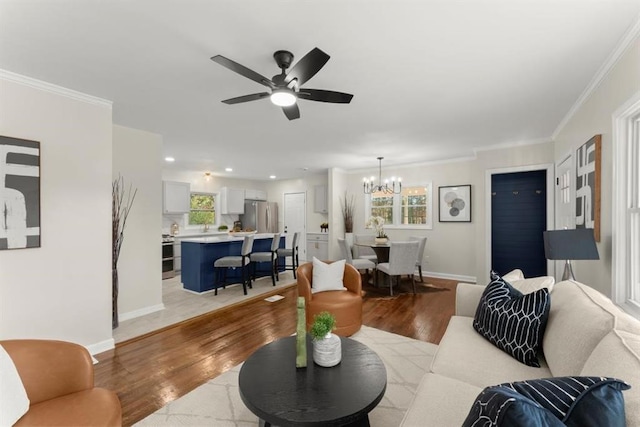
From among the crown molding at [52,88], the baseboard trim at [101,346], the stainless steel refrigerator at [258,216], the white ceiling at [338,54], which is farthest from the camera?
the stainless steel refrigerator at [258,216]

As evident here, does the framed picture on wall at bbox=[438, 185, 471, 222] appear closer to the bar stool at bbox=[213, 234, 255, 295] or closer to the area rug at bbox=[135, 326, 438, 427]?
the area rug at bbox=[135, 326, 438, 427]

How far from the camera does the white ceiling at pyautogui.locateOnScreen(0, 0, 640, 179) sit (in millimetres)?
A: 1665

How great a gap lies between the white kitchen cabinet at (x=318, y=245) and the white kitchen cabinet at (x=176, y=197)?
3.27 metres

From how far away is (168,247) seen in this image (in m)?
6.26

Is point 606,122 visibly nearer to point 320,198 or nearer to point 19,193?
point 19,193

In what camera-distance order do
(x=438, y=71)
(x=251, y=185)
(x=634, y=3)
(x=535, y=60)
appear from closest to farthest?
(x=634, y=3) < (x=535, y=60) < (x=438, y=71) < (x=251, y=185)

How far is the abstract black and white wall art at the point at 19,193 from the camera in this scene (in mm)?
2320

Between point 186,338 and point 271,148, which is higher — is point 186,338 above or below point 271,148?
below

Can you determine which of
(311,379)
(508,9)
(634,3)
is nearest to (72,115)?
(311,379)

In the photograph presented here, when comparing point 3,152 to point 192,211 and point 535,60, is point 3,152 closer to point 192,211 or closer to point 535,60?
point 535,60

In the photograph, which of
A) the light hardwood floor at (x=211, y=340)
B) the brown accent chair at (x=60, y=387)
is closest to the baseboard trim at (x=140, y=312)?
the light hardwood floor at (x=211, y=340)

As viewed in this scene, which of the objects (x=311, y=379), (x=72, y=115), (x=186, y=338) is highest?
(x=72, y=115)

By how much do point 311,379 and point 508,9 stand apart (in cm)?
243

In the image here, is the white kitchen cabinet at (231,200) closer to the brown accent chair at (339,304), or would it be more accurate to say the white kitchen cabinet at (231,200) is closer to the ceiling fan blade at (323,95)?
the brown accent chair at (339,304)
